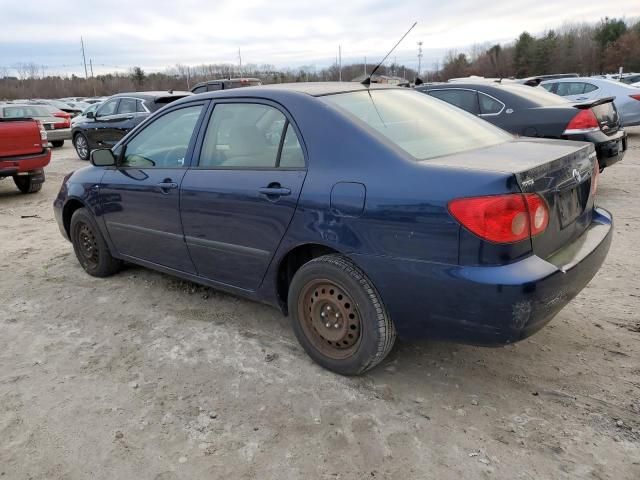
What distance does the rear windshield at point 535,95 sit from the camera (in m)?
7.05

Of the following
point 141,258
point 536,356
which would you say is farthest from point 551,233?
point 141,258

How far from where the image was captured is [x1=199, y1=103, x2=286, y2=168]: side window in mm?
3188

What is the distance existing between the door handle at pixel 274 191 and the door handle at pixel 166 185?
88cm

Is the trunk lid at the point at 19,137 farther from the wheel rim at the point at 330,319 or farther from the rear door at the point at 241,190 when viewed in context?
the wheel rim at the point at 330,319

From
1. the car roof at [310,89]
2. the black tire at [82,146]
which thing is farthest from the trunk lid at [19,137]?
the car roof at [310,89]

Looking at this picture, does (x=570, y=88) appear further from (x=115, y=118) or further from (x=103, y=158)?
(x=103, y=158)

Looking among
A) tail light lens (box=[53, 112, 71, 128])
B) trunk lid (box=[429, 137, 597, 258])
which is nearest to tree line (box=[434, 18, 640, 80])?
tail light lens (box=[53, 112, 71, 128])

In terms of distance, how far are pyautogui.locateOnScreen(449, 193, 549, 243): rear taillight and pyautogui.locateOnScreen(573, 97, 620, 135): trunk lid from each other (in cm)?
515

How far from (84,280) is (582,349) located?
161 inches

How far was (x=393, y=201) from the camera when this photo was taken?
2.55m

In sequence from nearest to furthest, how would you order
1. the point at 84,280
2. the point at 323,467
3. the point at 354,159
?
the point at 323,467 < the point at 354,159 < the point at 84,280

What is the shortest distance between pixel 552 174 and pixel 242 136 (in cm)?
185

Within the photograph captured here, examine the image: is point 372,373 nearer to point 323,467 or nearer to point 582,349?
point 323,467

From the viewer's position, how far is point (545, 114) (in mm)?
6797
